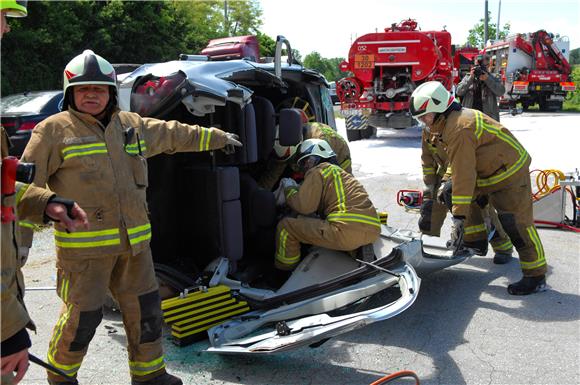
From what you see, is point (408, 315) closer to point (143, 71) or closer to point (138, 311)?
point (138, 311)

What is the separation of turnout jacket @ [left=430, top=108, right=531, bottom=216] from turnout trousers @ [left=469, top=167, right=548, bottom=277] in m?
0.07

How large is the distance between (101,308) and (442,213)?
3.49 metres

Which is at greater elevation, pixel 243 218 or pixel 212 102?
pixel 212 102

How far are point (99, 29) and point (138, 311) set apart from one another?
19255mm

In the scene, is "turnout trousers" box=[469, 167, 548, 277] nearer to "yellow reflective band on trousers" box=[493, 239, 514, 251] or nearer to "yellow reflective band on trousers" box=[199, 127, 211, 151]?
"yellow reflective band on trousers" box=[493, 239, 514, 251]

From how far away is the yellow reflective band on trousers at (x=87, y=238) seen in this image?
120 inches

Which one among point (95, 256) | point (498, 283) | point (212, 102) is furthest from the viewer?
point (498, 283)

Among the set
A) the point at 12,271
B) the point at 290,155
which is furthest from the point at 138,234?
the point at 290,155

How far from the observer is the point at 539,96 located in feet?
77.3

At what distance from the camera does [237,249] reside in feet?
14.2

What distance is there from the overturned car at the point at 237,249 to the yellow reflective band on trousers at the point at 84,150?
0.82 m

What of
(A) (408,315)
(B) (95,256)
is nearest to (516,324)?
(A) (408,315)

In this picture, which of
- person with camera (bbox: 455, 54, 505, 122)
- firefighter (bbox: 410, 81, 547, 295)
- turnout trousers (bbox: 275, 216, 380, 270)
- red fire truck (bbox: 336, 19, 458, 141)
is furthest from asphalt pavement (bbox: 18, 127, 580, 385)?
red fire truck (bbox: 336, 19, 458, 141)

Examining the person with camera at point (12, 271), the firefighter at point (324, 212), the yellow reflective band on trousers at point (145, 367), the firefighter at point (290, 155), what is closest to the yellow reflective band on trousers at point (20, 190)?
the person with camera at point (12, 271)
